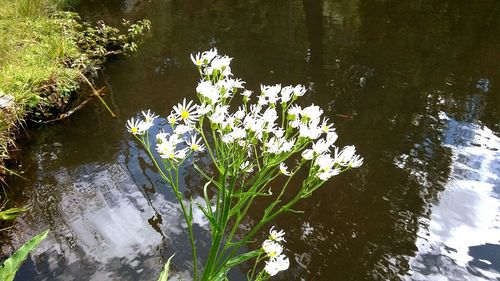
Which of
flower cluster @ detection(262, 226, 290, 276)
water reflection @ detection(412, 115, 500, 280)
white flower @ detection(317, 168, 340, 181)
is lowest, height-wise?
water reflection @ detection(412, 115, 500, 280)

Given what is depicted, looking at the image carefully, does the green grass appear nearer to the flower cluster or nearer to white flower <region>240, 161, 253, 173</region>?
white flower <region>240, 161, 253, 173</region>

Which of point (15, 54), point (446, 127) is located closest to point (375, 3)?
point (446, 127)

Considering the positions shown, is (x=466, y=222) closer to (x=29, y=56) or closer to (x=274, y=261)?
(x=274, y=261)

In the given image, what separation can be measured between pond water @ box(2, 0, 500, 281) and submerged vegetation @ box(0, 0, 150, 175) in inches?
9.9

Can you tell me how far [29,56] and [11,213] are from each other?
2508 mm

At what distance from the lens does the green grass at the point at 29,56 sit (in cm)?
→ 449

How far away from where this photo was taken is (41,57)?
541 cm

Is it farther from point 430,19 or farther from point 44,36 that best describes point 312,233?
point 430,19

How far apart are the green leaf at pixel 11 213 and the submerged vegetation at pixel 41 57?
535 mm

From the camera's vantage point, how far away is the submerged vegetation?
452cm

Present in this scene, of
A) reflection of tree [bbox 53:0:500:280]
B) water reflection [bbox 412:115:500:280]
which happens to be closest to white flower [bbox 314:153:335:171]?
reflection of tree [bbox 53:0:500:280]

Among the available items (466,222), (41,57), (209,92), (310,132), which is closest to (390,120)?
(466,222)

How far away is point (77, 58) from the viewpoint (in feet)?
19.2

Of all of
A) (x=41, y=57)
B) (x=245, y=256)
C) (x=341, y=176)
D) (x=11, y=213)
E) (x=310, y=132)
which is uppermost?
(x=41, y=57)
